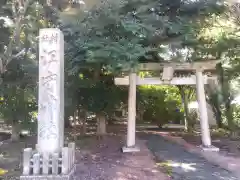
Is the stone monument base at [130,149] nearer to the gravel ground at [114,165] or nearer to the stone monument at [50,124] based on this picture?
the gravel ground at [114,165]

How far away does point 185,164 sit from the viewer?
27.4 feet

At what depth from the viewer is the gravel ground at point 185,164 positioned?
7.16 m

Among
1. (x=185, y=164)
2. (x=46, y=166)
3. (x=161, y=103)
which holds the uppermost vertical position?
(x=161, y=103)

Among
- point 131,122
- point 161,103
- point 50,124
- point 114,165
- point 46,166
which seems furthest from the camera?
A: point 161,103

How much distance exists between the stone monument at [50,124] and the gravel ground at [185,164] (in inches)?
114

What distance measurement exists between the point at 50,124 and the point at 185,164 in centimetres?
437

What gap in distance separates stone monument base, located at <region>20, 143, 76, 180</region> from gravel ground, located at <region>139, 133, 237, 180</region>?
2811 millimetres

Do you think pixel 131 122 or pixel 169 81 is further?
pixel 169 81

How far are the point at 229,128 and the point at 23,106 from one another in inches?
403

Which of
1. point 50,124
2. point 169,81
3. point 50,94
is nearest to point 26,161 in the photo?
point 50,124

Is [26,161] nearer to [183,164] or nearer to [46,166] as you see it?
[46,166]

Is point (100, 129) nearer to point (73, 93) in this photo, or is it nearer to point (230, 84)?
point (73, 93)

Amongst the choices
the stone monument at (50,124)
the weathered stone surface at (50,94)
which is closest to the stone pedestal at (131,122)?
the stone monument at (50,124)

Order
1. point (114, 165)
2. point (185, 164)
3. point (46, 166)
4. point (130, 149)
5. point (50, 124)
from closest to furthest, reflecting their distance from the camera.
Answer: point (46, 166) < point (50, 124) < point (114, 165) < point (185, 164) < point (130, 149)
